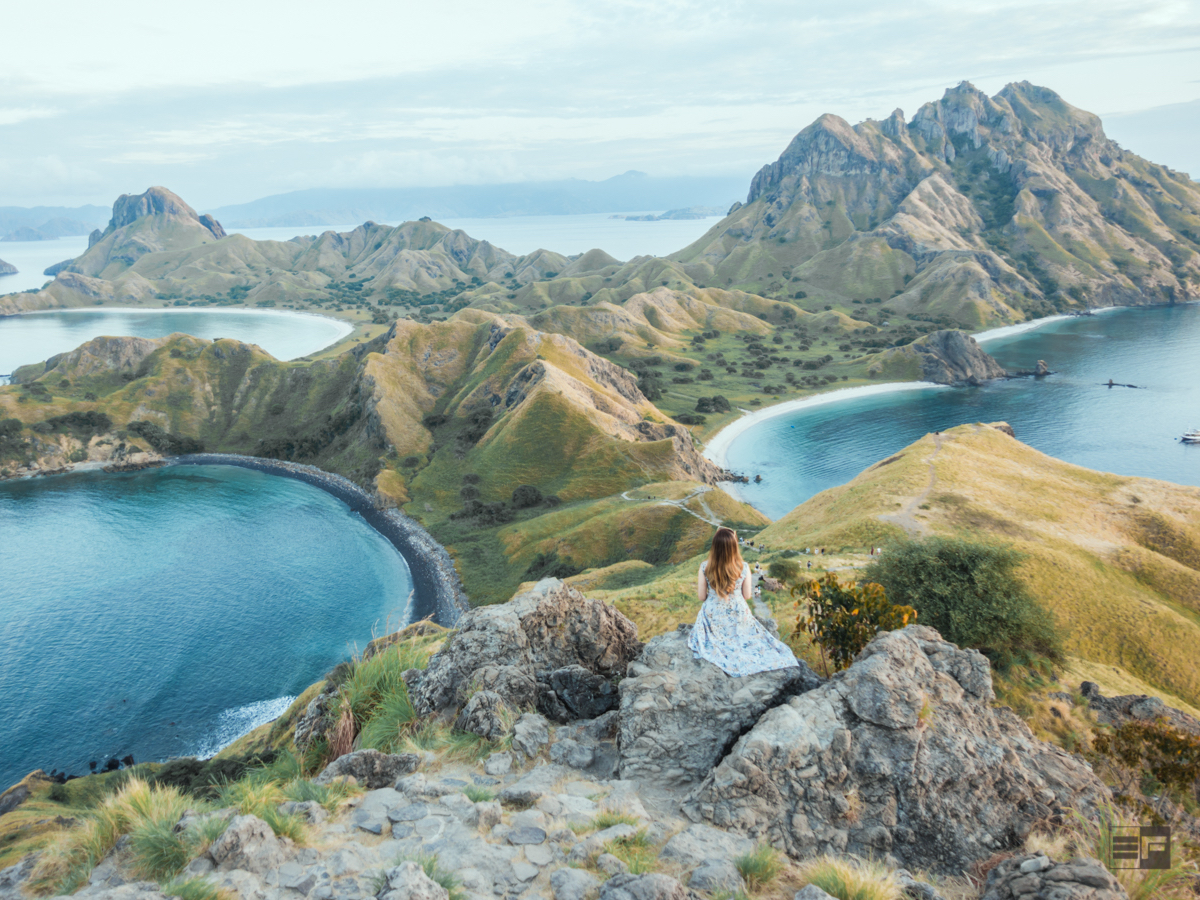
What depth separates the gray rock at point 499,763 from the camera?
14.1 m

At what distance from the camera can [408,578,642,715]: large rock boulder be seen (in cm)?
1720

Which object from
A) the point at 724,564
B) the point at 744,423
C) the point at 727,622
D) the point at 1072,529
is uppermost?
the point at 724,564

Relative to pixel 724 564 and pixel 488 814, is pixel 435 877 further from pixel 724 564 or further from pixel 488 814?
pixel 724 564

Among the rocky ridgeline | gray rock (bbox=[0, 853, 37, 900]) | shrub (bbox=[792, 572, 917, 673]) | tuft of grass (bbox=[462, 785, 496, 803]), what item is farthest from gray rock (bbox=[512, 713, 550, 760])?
shrub (bbox=[792, 572, 917, 673])

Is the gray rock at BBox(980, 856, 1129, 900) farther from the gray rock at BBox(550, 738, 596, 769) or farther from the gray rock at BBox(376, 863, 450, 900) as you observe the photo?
the gray rock at BBox(376, 863, 450, 900)

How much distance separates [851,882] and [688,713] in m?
5.51

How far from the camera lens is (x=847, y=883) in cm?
935

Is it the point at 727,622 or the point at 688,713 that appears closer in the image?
the point at 688,713

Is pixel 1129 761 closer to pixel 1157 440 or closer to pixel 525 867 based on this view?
pixel 525 867

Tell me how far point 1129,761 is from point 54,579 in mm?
136547

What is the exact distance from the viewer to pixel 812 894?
9281 millimetres

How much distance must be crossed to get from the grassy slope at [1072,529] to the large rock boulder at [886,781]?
2795 centimetres

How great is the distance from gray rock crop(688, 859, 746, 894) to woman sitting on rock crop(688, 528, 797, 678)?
207 inches

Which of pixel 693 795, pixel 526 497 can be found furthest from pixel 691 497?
pixel 693 795
